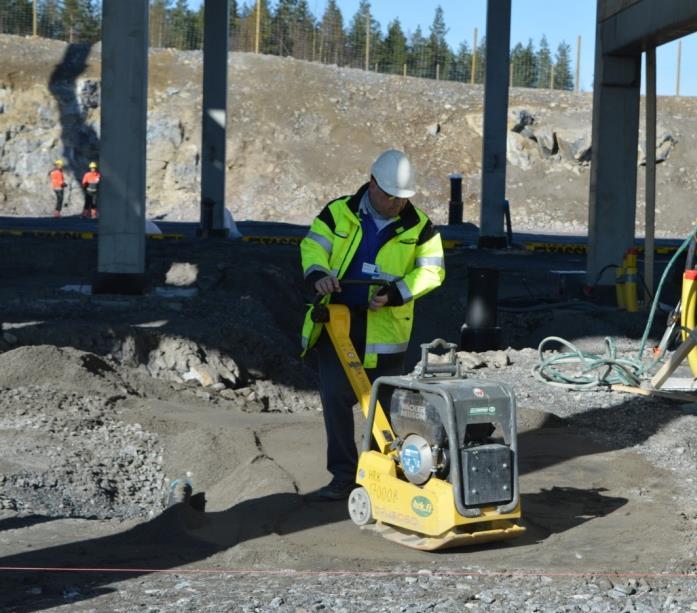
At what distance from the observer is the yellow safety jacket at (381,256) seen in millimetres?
6289

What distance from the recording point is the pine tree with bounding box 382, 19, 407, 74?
240 ft

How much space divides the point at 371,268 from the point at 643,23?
32.5 feet

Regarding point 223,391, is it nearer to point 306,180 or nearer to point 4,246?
point 4,246

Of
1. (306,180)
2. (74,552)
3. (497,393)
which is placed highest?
(306,180)

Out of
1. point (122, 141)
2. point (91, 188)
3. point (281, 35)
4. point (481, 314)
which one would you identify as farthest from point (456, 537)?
point (281, 35)

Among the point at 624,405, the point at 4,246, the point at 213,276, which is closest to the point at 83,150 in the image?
the point at 4,246

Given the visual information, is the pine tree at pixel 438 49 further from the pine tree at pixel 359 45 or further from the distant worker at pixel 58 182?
the distant worker at pixel 58 182

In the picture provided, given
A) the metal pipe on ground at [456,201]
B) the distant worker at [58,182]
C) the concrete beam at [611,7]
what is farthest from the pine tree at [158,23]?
the concrete beam at [611,7]

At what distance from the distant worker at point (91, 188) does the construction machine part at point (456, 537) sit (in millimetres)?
29786

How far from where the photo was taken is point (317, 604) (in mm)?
4637

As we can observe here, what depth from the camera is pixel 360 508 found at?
19.6ft

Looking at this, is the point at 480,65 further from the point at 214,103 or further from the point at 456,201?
the point at 214,103

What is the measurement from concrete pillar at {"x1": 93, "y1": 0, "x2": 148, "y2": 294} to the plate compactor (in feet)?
29.2

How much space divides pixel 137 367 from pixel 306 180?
32.8 meters
